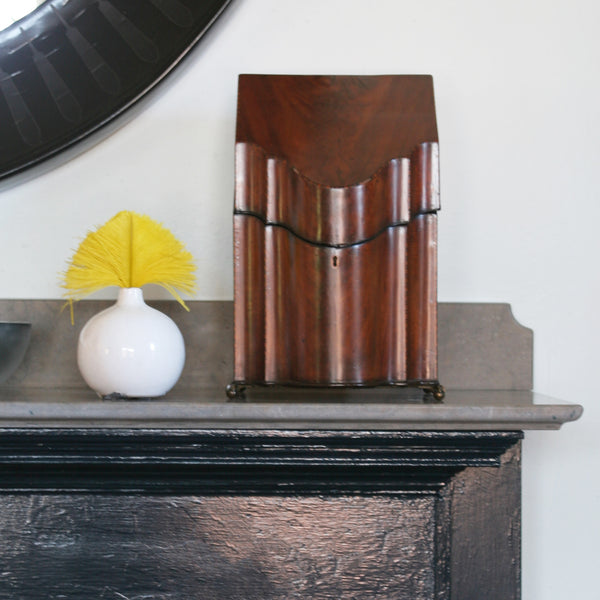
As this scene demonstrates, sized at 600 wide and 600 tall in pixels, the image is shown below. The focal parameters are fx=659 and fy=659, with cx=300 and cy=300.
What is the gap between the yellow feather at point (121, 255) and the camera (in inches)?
35.1

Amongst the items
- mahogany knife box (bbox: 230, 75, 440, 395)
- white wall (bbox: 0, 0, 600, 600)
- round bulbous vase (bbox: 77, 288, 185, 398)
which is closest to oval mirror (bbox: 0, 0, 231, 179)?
white wall (bbox: 0, 0, 600, 600)

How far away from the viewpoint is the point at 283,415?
30.9 inches

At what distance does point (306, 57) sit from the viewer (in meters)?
1.08

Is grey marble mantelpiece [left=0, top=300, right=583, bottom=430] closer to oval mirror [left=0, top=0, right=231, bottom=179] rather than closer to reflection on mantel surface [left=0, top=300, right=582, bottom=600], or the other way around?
reflection on mantel surface [left=0, top=300, right=582, bottom=600]

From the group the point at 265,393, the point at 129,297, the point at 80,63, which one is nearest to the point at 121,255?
the point at 129,297

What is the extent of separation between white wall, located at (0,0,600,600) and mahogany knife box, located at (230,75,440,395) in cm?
17

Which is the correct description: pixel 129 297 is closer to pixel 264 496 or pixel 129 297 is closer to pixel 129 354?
pixel 129 354

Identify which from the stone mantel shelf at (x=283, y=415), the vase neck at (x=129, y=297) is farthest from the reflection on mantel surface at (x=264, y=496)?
the vase neck at (x=129, y=297)

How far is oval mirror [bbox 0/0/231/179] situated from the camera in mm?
1056

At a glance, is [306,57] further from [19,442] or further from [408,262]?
[19,442]

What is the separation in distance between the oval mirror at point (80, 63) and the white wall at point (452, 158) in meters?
0.04

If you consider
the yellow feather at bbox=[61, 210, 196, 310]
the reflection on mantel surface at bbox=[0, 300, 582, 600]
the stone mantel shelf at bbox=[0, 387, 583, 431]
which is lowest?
the reflection on mantel surface at bbox=[0, 300, 582, 600]

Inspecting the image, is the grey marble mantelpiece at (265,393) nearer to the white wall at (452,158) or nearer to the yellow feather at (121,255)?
the white wall at (452,158)

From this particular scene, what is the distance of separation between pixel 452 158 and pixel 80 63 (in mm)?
623
